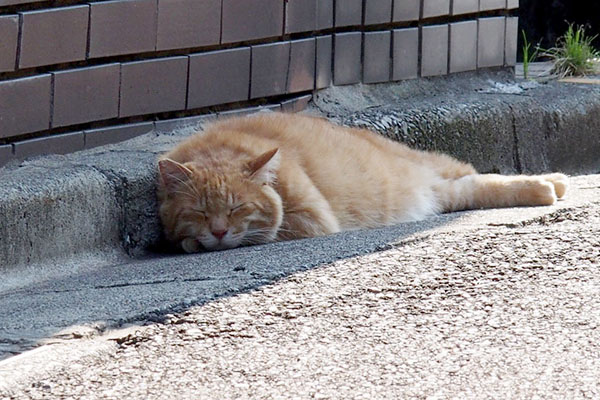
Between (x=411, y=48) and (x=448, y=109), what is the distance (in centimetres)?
40

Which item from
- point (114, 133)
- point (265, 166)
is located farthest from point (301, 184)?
point (114, 133)

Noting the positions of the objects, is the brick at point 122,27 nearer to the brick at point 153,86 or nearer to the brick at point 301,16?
the brick at point 153,86

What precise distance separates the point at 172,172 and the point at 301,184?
1.79 ft

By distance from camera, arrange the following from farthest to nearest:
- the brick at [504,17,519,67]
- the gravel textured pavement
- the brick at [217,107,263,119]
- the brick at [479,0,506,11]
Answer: the brick at [504,17,519,67]
the brick at [479,0,506,11]
the brick at [217,107,263,119]
the gravel textured pavement

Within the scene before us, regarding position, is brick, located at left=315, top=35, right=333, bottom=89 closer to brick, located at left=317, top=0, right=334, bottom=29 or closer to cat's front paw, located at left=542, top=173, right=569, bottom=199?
brick, located at left=317, top=0, right=334, bottom=29

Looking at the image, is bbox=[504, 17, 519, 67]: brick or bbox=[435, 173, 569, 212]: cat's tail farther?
bbox=[504, 17, 519, 67]: brick

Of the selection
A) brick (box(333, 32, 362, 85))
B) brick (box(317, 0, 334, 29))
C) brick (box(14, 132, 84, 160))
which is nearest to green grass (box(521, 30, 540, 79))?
brick (box(333, 32, 362, 85))

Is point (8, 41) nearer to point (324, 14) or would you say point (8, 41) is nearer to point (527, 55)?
point (324, 14)

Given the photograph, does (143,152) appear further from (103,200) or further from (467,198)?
(467,198)

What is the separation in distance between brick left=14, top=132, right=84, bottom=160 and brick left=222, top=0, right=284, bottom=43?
2.81ft

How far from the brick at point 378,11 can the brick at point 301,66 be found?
393mm

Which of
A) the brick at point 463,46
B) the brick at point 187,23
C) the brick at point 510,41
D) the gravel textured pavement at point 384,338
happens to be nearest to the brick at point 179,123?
the brick at point 187,23

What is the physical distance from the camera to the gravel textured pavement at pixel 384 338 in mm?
2373

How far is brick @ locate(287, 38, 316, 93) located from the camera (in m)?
4.97
